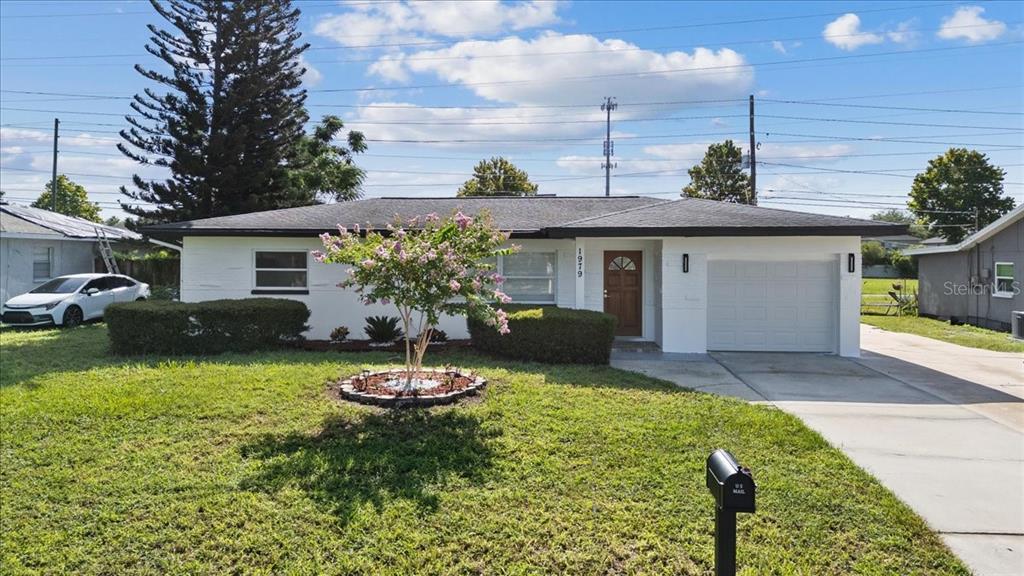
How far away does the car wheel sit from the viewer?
49.4 ft

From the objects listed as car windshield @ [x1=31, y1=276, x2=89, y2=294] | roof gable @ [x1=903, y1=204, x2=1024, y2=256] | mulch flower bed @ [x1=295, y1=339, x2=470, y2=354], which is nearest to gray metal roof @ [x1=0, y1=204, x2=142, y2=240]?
car windshield @ [x1=31, y1=276, x2=89, y2=294]

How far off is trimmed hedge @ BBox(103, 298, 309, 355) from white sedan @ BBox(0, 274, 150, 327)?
6.40 m

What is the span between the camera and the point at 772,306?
1170 centimetres

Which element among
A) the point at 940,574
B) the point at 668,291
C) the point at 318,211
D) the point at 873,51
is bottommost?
the point at 940,574

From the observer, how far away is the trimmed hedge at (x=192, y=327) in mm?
9984

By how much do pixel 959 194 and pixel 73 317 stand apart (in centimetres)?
5195

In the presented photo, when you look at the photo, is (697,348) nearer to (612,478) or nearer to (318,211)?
(612,478)

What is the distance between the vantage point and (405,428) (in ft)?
19.3

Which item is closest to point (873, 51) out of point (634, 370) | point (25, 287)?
point (634, 370)

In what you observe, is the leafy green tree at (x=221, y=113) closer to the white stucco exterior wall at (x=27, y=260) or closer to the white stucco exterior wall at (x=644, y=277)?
the white stucco exterior wall at (x=27, y=260)

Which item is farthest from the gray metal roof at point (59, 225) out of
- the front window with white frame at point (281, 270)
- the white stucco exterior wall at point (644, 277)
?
the front window with white frame at point (281, 270)

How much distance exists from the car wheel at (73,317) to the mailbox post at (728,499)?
17.4 metres

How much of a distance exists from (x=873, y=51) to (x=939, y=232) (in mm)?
36052

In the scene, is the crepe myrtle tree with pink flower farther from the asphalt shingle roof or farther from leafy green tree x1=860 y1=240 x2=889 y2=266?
leafy green tree x1=860 y1=240 x2=889 y2=266
